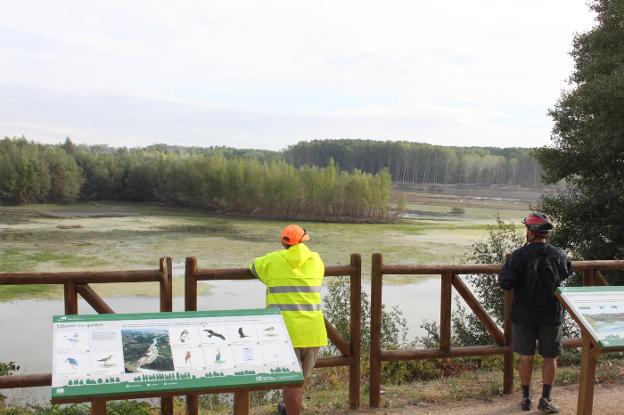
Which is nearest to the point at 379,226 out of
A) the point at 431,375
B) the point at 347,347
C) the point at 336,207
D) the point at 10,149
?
the point at 336,207

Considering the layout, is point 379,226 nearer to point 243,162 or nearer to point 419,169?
point 243,162

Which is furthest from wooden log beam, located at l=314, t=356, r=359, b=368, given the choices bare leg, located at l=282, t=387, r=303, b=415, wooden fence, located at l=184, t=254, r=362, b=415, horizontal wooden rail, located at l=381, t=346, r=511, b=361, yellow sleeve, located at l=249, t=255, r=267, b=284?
yellow sleeve, located at l=249, t=255, r=267, b=284

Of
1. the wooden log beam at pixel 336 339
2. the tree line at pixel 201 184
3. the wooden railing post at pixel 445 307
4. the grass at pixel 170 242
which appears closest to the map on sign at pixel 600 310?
the wooden railing post at pixel 445 307

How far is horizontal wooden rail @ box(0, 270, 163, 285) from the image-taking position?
451cm

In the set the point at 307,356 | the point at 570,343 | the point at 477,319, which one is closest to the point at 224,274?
the point at 307,356

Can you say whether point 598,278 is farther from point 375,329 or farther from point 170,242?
point 170,242

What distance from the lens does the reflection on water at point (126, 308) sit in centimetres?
1371

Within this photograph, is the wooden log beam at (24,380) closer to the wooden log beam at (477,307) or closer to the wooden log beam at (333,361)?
the wooden log beam at (333,361)

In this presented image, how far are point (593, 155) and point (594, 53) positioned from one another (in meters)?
2.52

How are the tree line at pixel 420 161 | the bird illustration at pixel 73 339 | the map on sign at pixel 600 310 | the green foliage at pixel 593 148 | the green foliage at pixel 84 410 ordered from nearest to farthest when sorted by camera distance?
the bird illustration at pixel 73 339, the map on sign at pixel 600 310, the green foliage at pixel 84 410, the green foliage at pixel 593 148, the tree line at pixel 420 161

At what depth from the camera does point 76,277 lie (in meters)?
4.62

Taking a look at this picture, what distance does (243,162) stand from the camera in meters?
76.9

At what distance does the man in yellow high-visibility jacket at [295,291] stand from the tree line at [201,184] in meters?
58.5

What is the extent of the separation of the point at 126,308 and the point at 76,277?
15175 millimetres
